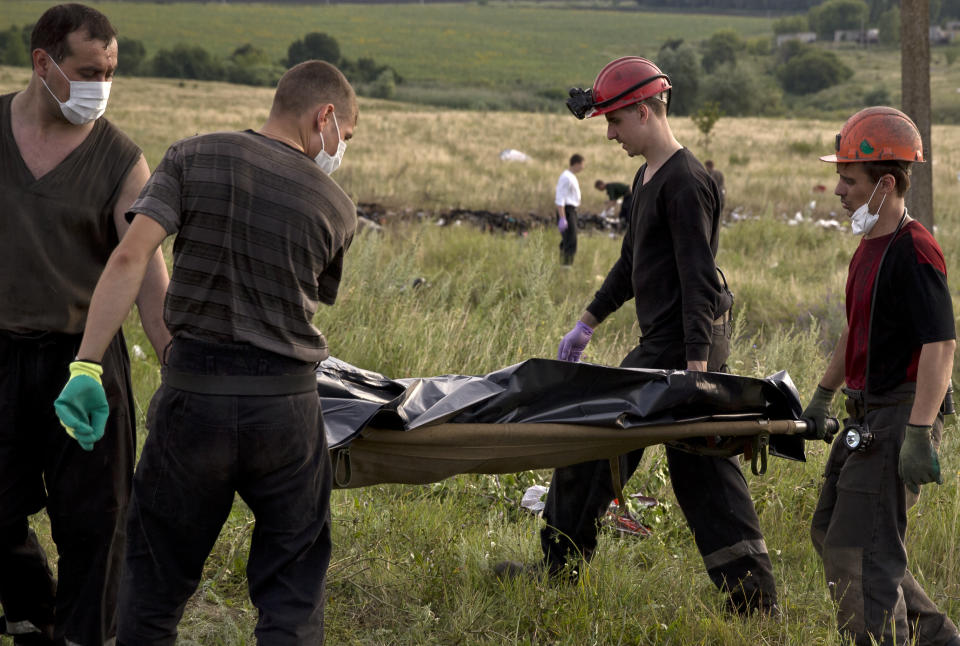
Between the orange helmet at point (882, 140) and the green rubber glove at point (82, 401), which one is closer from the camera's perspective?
the green rubber glove at point (82, 401)

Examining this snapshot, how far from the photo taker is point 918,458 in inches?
113

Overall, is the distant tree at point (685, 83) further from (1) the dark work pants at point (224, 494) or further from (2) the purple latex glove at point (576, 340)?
(1) the dark work pants at point (224, 494)

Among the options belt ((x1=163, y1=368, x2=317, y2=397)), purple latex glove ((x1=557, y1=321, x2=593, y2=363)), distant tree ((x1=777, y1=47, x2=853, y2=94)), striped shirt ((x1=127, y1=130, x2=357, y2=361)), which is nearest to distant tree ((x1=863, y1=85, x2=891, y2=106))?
distant tree ((x1=777, y1=47, x2=853, y2=94))

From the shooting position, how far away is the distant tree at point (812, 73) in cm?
9562

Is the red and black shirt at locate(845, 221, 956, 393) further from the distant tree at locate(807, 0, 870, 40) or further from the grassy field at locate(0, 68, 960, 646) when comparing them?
the distant tree at locate(807, 0, 870, 40)

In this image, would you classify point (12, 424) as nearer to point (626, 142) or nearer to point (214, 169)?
point (214, 169)

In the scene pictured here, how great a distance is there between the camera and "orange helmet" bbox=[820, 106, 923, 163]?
3053 mm

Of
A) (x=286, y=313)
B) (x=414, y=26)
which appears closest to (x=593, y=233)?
(x=286, y=313)

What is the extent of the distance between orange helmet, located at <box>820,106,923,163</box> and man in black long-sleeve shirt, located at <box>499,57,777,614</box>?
54cm

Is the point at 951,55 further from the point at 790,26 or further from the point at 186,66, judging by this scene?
the point at 186,66

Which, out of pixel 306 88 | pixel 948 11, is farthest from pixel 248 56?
pixel 948 11

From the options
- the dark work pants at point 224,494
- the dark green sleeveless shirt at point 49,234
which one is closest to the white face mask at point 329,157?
the dark work pants at point 224,494

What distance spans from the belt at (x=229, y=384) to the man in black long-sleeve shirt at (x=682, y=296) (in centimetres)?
157

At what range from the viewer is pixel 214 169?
2459 mm
